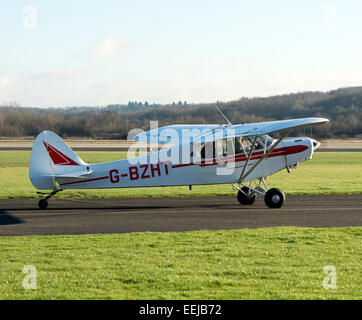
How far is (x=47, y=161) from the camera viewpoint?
17234 millimetres

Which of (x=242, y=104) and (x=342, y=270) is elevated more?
(x=242, y=104)

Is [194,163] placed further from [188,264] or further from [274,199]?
[188,264]

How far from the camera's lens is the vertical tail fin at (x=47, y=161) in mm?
17172

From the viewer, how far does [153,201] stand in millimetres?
20766

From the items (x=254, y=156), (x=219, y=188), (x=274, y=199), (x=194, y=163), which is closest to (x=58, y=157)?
(x=194, y=163)

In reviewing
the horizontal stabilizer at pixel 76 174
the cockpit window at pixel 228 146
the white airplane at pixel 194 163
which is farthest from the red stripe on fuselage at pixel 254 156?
the horizontal stabilizer at pixel 76 174

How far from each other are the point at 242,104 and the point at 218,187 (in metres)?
148

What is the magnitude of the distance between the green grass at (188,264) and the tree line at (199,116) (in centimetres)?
4981

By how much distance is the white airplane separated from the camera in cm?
1728

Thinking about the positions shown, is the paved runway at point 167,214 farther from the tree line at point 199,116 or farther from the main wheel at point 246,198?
the tree line at point 199,116

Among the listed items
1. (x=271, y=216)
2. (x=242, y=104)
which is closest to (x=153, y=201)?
(x=271, y=216)

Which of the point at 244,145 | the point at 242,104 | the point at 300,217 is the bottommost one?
the point at 300,217

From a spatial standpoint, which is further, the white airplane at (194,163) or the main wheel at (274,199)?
the main wheel at (274,199)
